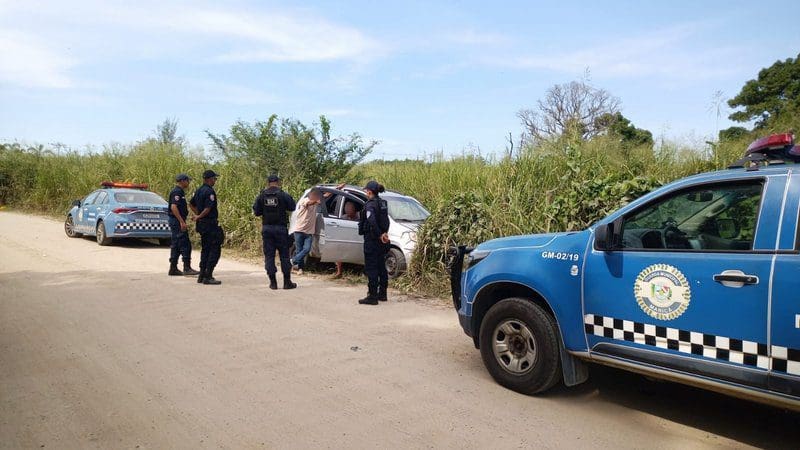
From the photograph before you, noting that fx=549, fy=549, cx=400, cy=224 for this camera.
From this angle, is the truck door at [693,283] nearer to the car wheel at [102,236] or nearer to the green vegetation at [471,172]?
the green vegetation at [471,172]

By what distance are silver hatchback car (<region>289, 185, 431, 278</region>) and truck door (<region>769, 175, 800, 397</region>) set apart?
6578mm

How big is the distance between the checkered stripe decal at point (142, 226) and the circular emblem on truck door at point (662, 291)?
42.0 ft

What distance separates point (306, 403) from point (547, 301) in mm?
2025

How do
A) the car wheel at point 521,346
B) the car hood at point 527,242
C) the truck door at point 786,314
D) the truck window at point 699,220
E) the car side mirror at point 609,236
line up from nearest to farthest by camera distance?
the truck door at point 786,314 < the truck window at point 699,220 < the car side mirror at point 609,236 < the car wheel at point 521,346 < the car hood at point 527,242

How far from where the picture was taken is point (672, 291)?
3.60 meters

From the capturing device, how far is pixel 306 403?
4215 millimetres

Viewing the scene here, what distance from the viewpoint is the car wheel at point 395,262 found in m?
9.59

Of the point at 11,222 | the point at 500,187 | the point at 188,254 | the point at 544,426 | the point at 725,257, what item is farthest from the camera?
the point at 11,222

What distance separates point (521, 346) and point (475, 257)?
0.90 meters

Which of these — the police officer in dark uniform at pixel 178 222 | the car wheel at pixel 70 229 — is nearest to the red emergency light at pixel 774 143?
the police officer in dark uniform at pixel 178 222

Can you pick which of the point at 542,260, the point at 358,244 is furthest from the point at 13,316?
the point at 542,260

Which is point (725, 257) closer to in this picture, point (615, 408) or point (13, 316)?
point (615, 408)

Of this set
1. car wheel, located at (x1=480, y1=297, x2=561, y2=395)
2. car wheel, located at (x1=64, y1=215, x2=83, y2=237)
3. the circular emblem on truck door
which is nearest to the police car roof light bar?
the circular emblem on truck door

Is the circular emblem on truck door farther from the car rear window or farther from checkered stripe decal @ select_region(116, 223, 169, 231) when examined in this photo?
the car rear window
